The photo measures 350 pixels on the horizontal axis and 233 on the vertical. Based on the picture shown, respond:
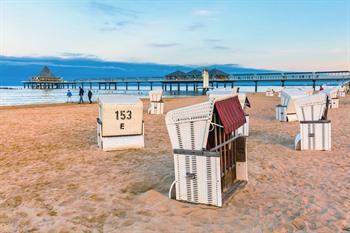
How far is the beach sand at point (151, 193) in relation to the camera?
365 centimetres

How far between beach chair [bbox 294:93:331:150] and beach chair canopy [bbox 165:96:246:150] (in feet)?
12.1

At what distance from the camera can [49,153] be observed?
764 centimetres

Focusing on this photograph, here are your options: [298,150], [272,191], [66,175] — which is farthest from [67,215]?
[298,150]

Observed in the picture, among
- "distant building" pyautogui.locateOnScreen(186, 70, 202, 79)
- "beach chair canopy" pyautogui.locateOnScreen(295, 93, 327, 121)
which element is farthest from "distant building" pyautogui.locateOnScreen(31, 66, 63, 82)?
"beach chair canopy" pyautogui.locateOnScreen(295, 93, 327, 121)

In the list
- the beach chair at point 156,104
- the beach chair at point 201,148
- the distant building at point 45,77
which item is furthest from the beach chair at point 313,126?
the distant building at point 45,77

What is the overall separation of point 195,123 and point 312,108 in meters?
4.39

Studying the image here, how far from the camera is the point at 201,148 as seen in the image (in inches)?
159

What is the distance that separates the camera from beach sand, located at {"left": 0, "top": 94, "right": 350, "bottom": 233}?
3646 millimetres

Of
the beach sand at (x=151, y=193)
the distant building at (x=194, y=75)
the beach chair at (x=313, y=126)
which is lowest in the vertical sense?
the beach sand at (x=151, y=193)

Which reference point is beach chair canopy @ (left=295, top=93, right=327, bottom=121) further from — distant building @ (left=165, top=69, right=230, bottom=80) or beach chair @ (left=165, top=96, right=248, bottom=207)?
distant building @ (left=165, top=69, right=230, bottom=80)

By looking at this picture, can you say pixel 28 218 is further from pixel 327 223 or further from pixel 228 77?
pixel 228 77

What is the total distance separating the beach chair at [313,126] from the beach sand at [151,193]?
11.1 inches

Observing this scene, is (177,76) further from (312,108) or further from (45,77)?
(312,108)

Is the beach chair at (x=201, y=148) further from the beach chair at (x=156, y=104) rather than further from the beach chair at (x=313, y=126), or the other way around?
the beach chair at (x=156, y=104)
